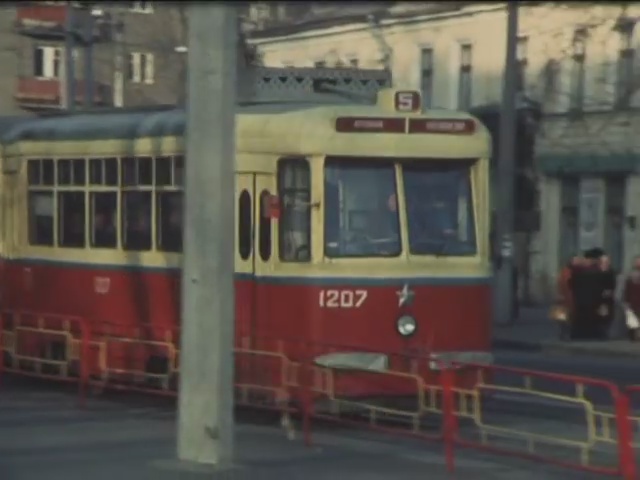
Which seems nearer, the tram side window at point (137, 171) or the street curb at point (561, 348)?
the tram side window at point (137, 171)

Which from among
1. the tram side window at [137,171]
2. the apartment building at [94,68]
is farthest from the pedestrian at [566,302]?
the apartment building at [94,68]

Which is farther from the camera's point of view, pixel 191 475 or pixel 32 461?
pixel 32 461

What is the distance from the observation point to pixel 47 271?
71.1 ft

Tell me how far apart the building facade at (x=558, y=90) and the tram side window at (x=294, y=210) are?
27.7 m

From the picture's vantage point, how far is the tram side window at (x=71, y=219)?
20891 mm

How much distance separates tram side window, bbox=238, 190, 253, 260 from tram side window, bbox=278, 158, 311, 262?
35 cm

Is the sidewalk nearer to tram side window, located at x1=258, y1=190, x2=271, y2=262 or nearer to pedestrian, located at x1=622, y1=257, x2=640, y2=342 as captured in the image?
pedestrian, located at x1=622, y1=257, x2=640, y2=342

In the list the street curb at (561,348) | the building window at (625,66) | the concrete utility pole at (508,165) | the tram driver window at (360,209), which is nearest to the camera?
the tram driver window at (360,209)

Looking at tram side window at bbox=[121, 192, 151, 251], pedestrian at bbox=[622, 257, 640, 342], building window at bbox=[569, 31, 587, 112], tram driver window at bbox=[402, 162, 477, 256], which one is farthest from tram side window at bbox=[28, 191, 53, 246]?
building window at bbox=[569, 31, 587, 112]

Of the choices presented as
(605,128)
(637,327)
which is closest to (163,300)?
(637,327)

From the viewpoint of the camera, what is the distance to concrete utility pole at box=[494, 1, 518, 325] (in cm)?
3666

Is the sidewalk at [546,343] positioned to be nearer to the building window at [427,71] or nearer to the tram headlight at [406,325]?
the tram headlight at [406,325]

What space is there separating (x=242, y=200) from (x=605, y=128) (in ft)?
105

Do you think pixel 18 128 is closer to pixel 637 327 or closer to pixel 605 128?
pixel 637 327
